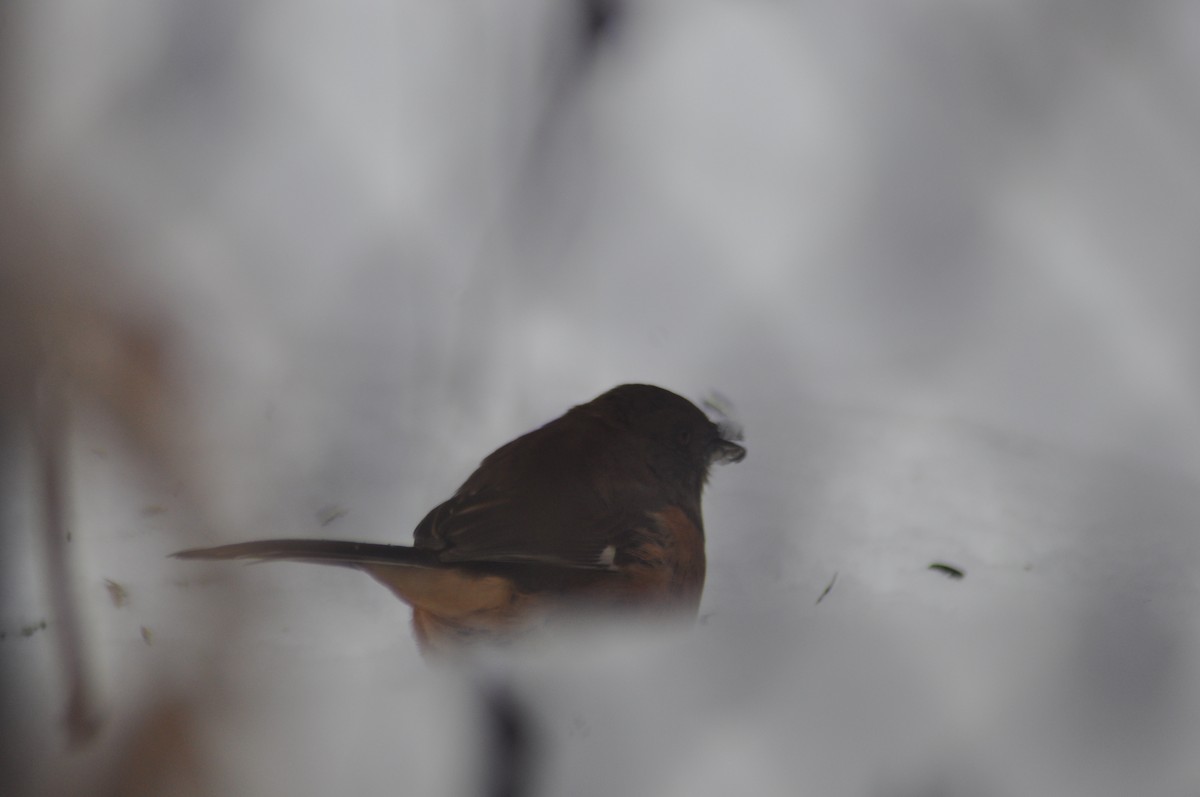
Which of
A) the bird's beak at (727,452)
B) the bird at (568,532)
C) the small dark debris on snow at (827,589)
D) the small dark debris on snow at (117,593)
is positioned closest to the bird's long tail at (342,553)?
the bird at (568,532)

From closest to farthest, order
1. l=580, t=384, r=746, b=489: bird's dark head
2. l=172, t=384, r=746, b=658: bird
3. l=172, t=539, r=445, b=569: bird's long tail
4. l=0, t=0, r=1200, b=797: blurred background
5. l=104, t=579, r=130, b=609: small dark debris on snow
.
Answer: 1. l=0, t=0, r=1200, b=797: blurred background
2. l=172, t=539, r=445, b=569: bird's long tail
3. l=104, t=579, r=130, b=609: small dark debris on snow
4. l=172, t=384, r=746, b=658: bird
5. l=580, t=384, r=746, b=489: bird's dark head

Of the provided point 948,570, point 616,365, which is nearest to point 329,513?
point 616,365

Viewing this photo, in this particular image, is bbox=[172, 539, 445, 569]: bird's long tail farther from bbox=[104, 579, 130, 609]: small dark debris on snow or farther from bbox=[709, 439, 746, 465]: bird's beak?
bbox=[709, 439, 746, 465]: bird's beak

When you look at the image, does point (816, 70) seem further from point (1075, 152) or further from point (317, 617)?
point (317, 617)

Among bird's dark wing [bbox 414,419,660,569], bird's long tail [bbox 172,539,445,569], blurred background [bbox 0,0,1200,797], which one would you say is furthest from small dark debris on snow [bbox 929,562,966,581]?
bird's long tail [bbox 172,539,445,569]

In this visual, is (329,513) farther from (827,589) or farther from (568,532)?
(827,589)

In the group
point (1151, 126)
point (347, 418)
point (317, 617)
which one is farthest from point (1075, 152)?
point (317, 617)
